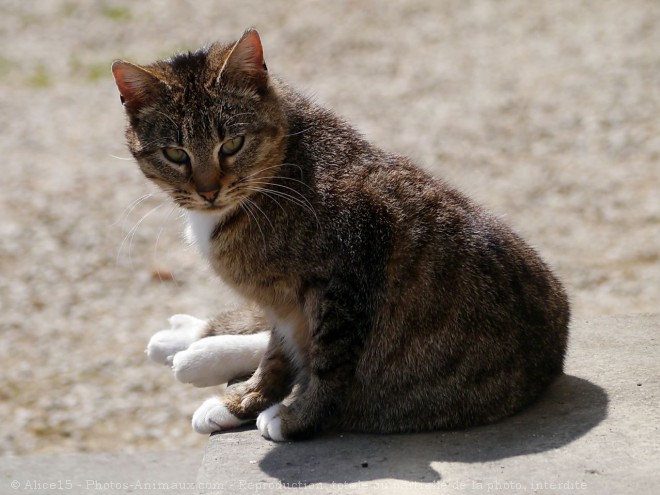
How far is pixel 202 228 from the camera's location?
3.67 m

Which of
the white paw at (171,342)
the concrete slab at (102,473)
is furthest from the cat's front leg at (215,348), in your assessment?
the concrete slab at (102,473)

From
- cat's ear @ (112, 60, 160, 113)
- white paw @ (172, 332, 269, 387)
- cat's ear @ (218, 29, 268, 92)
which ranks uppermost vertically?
cat's ear @ (218, 29, 268, 92)

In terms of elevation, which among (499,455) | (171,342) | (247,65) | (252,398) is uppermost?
(247,65)

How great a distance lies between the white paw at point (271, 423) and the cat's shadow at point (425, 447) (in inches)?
1.7

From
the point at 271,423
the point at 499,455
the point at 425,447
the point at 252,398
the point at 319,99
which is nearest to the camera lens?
the point at 499,455

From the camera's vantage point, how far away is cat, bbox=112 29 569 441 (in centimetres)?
330

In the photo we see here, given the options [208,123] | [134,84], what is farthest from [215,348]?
[134,84]

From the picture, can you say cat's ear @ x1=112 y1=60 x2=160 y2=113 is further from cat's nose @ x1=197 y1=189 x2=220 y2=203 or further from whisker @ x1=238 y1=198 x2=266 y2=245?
whisker @ x1=238 y1=198 x2=266 y2=245

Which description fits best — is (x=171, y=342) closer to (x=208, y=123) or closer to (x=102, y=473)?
(x=102, y=473)

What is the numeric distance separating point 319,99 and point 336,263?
1.87 meters

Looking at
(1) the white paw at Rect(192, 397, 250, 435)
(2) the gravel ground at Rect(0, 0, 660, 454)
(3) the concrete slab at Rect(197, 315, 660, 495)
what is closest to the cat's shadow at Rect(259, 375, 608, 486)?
(3) the concrete slab at Rect(197, 315, 660, 495)

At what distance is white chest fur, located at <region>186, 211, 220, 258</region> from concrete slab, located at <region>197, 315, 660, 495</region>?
737mm

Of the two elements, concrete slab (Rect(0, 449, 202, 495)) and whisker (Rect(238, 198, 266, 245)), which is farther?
concrete slab (Rect(0, 449, 202, 495))

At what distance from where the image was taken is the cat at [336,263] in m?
3.30
